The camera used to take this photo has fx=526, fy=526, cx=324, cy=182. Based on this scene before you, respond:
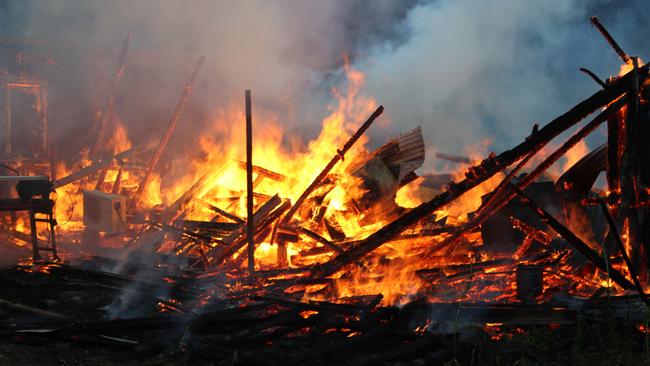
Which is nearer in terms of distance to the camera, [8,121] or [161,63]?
[8,121]

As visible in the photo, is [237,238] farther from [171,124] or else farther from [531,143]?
[171,124]

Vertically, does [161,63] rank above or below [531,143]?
above

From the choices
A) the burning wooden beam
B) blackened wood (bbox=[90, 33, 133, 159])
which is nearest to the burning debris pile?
the burning wooden beam

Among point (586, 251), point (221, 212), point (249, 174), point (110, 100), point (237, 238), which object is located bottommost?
point (586, 251)

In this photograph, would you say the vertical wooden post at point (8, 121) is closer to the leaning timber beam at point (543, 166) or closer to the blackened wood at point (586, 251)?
the leaning timber beam at point (543, 166)

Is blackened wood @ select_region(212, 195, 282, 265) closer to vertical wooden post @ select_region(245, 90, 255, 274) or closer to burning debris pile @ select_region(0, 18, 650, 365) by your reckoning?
burning debris pile @ select_region(0, 18, 650, 365)

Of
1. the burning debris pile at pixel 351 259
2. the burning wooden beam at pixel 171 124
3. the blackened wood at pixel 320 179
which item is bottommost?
the burning debris pile at pixel 351 259

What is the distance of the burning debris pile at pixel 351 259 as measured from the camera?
7156mm

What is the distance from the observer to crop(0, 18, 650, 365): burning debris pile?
23.5ft

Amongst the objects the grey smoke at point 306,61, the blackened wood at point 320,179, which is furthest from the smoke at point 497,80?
the blackened wood at point 320,179

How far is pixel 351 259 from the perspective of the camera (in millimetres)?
9070

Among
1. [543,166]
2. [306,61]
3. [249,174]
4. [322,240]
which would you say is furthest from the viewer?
[306,61]

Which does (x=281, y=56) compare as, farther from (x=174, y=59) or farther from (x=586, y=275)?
(x=586, y=275)

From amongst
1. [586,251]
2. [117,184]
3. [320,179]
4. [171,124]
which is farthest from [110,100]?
[586,251]
